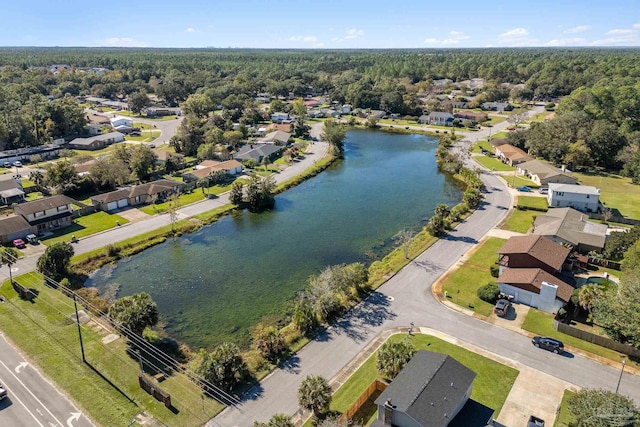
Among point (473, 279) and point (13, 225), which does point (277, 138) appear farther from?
point (473, 279)

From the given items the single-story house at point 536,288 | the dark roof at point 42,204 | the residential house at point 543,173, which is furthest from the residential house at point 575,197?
the dark roof at point 42,204

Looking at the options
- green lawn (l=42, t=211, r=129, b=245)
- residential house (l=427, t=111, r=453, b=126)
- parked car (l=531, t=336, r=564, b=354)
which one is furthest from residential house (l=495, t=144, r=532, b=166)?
green lawn (l=42, t=211, r=129, b=245)

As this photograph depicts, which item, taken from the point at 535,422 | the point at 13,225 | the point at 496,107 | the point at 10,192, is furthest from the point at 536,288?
the point at 496,107

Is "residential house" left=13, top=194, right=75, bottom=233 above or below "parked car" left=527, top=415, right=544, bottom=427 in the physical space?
above

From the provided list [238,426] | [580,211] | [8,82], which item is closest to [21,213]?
[238,426]

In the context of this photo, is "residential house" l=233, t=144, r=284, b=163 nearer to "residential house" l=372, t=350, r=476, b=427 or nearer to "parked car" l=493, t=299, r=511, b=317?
"parked car" l=493, t=299, r=511, b=317

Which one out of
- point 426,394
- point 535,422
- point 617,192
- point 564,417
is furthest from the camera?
point 617,192

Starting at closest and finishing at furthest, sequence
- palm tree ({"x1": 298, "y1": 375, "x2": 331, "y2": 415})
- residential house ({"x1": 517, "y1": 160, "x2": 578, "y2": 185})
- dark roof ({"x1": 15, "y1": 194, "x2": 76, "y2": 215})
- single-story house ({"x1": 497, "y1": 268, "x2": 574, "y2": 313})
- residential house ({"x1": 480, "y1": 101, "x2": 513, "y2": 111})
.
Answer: palm tree ({"x1": 298, "y1": 375, "x2": 331, "y2": 415}) < single-story house ({"x1": 497, "y1": 268, "x2": 574, "y2": 313}) < dark roof ({"x1": 15, "y1": 194, "x2": 76, "y2": 215}) < residential house ({"x1": 517, "y1": 160, "x2": 578, "y2": 185}) < residential house ({"x1": 480, "y1": 101, "x2": 513, "y2": 111})
